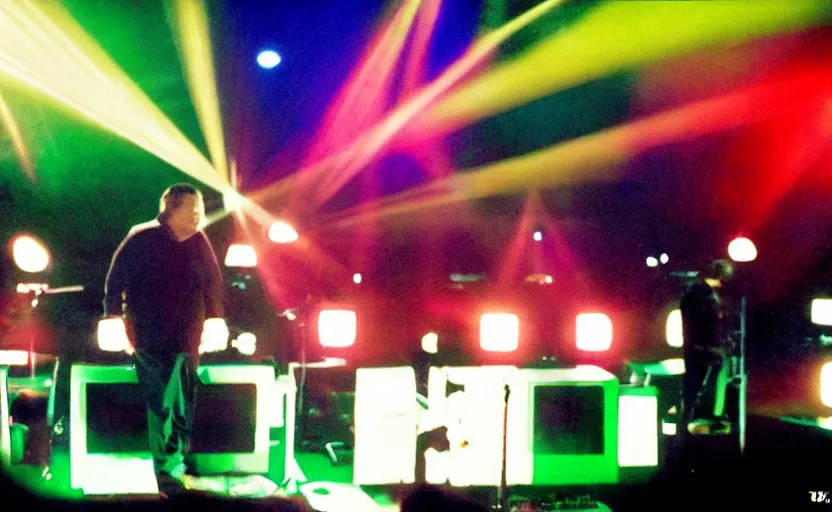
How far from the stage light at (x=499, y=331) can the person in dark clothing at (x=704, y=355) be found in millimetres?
1584

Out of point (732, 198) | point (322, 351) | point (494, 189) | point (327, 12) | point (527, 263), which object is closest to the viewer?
point (327, 12)

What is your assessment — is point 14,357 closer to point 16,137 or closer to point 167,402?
point 167,402

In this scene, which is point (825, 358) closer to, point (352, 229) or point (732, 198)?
point (732, 198)

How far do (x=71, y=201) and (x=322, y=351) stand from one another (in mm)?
3611

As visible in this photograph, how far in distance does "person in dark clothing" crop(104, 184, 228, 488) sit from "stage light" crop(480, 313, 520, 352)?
9.32ft

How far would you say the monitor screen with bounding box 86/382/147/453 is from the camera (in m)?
4.79

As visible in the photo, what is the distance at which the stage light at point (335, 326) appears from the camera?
6.62 m

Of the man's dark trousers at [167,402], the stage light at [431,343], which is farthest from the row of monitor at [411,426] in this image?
the stage light at [431,343]

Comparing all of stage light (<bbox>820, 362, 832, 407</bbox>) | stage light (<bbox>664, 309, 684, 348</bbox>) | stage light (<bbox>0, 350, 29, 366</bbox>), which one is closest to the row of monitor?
stage light (<bbox>0, 350, 29, 366</bbox>)

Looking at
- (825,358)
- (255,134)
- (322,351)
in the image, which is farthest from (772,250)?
(255,134)

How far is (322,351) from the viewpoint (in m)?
8.38

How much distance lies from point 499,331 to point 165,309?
3.16 meters

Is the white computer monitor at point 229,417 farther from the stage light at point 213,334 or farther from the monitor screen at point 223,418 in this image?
the stage light at point 213,334

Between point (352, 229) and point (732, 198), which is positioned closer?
point (732, 198)
